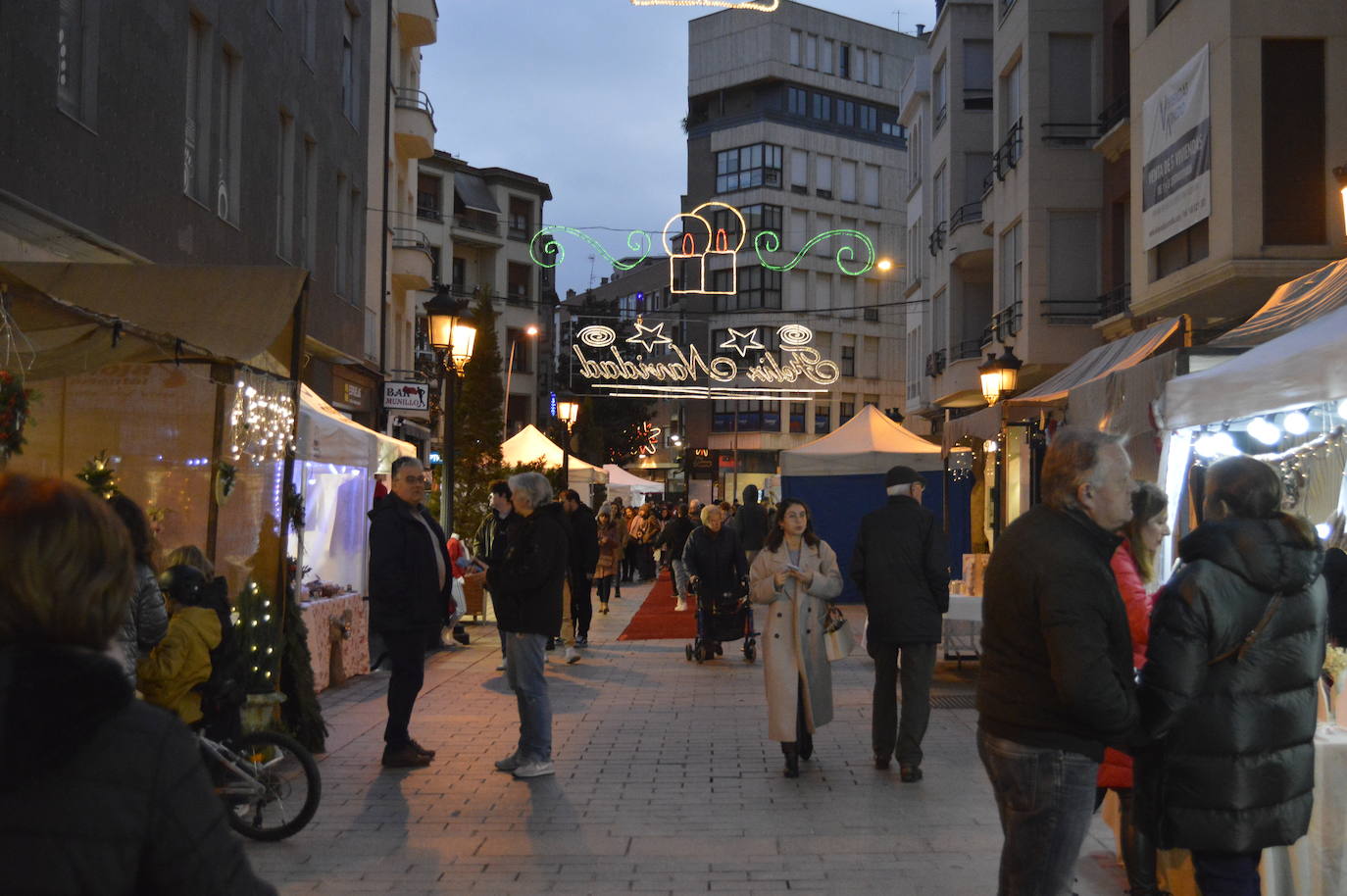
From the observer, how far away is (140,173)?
1355cm

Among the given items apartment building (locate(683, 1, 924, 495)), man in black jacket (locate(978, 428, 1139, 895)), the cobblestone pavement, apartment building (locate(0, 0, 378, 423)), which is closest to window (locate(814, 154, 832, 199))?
apartment building (locate(683, 1, 924, 495))

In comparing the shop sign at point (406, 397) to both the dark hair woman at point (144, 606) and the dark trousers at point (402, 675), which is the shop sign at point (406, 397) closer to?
the dark trousers at point (402, 675)

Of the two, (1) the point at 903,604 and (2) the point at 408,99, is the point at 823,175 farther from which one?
(1) the point at 903,604

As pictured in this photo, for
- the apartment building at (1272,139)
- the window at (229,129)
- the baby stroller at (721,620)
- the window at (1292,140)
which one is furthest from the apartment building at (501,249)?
the window at (1292,140)

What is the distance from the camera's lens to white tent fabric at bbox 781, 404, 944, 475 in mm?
22078

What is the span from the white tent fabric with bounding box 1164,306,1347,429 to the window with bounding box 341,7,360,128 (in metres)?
20.2

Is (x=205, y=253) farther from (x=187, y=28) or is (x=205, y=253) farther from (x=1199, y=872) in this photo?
(x=1199, y=872)

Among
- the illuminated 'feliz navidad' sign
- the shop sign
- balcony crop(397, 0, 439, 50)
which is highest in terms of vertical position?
balcony crop(397, 0, 439, 50)

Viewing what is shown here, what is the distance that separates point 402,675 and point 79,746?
7.11 m

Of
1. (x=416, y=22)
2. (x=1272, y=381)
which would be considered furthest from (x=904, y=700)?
(x=416, y=22)

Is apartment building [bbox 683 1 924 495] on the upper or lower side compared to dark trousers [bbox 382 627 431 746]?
upper

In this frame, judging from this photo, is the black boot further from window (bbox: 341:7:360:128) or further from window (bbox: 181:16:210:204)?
window (bbox: 341:7:360:128)

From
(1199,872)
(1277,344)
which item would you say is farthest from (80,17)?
(1199,872)

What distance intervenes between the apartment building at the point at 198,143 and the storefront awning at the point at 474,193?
35.8 m
